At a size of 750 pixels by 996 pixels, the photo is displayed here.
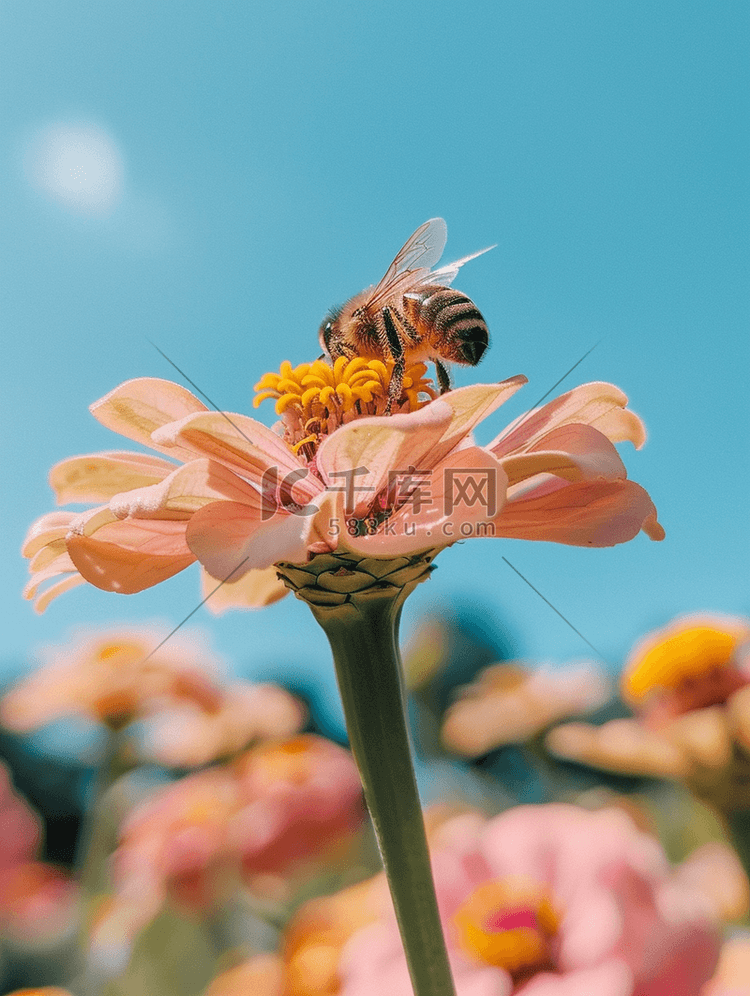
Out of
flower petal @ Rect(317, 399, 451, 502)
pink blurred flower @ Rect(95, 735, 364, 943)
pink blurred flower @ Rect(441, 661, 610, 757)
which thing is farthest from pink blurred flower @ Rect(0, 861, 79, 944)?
flower petal @ Rect(317, 399, 451, 502)

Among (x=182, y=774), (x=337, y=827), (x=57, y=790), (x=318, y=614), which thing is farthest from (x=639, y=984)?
(x=57, y=790)

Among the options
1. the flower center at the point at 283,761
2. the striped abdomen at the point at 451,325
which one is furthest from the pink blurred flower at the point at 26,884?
the striped abdomen at the point at 451,325

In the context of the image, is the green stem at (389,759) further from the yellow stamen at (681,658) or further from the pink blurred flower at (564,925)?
the yellow stamen at (681,658)

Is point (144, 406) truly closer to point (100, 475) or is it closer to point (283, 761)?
point (100, 475)

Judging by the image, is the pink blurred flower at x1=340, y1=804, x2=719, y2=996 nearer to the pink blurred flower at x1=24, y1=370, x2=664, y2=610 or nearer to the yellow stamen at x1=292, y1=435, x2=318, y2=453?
the pink blurred flower at x1=24, y1=370, x2=664, y2=610

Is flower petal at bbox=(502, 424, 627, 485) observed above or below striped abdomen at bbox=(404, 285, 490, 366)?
below

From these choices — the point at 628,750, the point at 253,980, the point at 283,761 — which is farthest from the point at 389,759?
the point at 283,761
